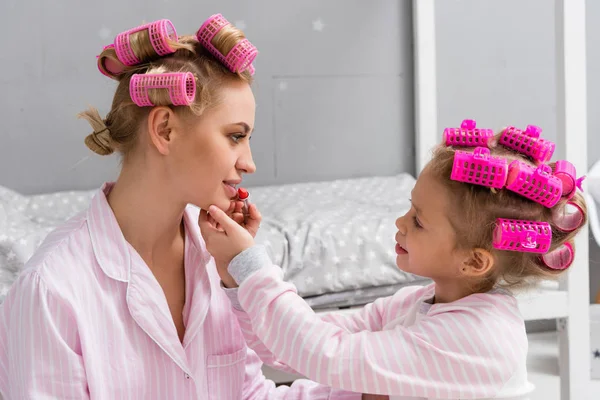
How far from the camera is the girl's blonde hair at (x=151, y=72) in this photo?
1132 mm

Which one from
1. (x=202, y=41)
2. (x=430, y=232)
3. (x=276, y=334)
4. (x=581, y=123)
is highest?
(x=202, y=41)

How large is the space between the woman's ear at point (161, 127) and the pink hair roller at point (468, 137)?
0.48 m

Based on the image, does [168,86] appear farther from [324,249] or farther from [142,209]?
[324,249]

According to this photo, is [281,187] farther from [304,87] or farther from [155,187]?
[155,187]

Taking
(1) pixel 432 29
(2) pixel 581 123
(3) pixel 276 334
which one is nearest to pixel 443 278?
(3) pixel 276 334

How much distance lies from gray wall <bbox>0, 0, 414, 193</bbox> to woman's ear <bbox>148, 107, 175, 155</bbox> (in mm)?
1424

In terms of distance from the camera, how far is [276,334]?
1.10 m

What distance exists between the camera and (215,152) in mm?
1152

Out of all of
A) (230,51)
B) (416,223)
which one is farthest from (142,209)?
(416,223)

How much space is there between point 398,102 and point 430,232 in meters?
1.83

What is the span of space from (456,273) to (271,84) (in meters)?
1.78

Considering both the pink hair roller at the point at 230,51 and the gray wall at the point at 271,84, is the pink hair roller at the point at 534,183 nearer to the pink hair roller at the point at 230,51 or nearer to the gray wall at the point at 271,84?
the pink hair roller at the point at 230,51

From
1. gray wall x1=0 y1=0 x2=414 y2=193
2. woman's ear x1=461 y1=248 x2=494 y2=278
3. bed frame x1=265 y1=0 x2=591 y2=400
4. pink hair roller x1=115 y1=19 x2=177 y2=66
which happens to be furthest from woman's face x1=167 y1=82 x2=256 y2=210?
gray wall x1=0 y1=0 x2=414 y2=193

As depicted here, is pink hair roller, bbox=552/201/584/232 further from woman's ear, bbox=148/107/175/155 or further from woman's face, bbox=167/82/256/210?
woman's ear, bbox=148/107/175/155
